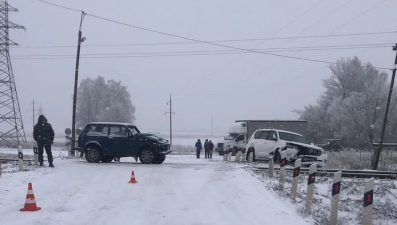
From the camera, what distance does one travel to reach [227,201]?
9930 millimetres

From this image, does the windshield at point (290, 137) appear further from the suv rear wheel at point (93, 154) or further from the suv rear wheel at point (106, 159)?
the suv rear wheel at point (93, 154)

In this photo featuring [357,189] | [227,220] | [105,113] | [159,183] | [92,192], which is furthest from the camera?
[105,113]

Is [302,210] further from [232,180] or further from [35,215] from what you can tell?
[35,215]

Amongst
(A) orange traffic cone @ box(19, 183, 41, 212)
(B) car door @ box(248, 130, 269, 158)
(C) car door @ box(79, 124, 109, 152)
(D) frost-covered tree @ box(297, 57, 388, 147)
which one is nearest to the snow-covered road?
(A) orange traffic cone @ box(19, 183, 41, 212)

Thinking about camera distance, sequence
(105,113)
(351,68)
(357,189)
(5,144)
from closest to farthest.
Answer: (357,189)
(5,144)
(351,68)
(105,113)

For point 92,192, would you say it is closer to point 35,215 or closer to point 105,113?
point 35,215

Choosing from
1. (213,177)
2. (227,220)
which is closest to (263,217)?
(227,220)

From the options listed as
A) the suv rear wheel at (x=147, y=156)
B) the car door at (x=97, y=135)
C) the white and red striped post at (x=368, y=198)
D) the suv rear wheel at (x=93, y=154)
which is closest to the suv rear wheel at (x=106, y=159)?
the suv rear wheel at (x=93, y=154)

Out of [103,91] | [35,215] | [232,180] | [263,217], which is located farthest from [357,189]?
[103,91]

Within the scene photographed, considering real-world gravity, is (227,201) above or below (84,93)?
below

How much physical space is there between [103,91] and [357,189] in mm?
71397

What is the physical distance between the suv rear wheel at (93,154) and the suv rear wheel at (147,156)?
1.86 metres

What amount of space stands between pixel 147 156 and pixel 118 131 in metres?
1.72

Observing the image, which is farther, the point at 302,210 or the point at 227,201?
the point at 227,201
